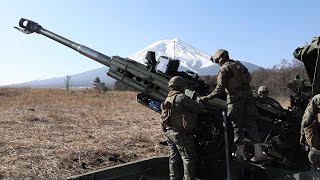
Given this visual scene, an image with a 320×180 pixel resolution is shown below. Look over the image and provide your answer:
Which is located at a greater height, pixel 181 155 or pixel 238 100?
pixel 238 100

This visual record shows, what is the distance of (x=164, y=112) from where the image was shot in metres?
6.46

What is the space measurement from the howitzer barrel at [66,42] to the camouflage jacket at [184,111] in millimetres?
2791

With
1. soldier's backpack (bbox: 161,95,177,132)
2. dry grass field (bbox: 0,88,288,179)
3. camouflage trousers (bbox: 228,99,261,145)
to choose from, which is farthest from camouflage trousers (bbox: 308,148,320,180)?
dry grass field (bbox: 0,88,288,179)

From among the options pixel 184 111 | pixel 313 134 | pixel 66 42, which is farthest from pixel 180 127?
pixel 66 42

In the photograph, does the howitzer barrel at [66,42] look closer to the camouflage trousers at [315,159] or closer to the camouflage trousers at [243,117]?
the camouflage trousers at [243,117]

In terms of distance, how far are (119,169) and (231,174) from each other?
1.62 m

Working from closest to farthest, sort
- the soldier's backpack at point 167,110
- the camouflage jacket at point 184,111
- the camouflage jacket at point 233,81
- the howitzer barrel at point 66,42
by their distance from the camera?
the camouflage jacket at point 184,111, the soldier's backpack at point 167,110, the camouflage jacket at point 233,81, the howitzer barrel at point 66,42

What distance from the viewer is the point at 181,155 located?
6422 mm

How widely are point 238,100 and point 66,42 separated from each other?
171 inches

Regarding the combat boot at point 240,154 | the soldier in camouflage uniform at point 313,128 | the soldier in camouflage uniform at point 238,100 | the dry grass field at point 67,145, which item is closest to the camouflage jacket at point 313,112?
the soldier in camouflage uniform at point 313,128

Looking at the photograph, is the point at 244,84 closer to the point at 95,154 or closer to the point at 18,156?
the point at 95,154

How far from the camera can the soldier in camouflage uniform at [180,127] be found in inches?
247

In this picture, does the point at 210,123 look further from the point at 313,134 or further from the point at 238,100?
the point at 313,134

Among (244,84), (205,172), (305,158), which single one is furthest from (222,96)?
(305,158)
